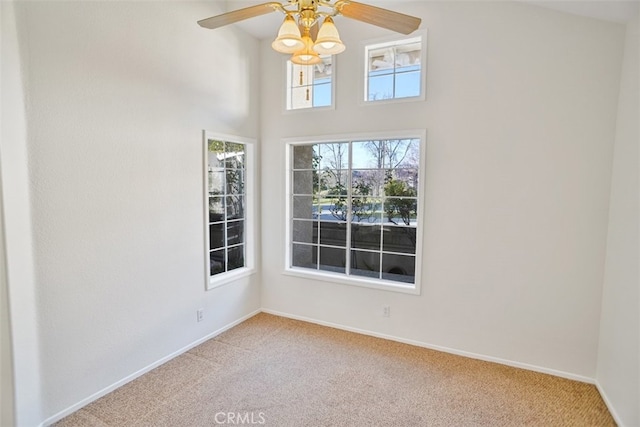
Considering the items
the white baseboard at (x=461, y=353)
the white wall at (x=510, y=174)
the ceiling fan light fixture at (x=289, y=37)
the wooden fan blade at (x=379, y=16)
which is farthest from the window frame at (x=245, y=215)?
the wooden fan blade at (x=379, y=16)

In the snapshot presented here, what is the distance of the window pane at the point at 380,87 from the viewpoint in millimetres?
3531

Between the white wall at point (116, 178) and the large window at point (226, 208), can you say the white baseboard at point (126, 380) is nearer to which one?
the white wall at point (116, 178)

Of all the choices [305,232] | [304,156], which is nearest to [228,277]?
[305,232]

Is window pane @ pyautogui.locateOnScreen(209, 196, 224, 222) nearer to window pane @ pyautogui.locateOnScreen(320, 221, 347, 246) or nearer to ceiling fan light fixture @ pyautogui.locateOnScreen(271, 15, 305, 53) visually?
window pane @ pyautogui.locateOnScreen(320, 221, 347, 246)

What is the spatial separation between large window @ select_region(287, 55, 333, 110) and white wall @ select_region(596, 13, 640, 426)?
99.8 inches

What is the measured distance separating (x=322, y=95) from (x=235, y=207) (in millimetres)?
1659

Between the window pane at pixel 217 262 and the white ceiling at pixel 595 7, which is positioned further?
the window pane at pixel 217 262

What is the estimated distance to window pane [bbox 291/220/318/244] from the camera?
4.14 metres

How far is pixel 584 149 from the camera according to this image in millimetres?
2750

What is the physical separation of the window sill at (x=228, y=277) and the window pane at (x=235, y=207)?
2.12 ft

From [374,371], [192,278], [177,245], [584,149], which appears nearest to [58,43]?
[177,245]

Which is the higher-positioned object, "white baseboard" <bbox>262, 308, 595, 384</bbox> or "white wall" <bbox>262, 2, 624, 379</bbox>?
"white wall" <bbox>262, 2, 624, 379</bbox>

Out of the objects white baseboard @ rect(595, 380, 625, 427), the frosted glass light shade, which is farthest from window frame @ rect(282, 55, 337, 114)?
white baseboard @ rect(595, 380, 625, 427)

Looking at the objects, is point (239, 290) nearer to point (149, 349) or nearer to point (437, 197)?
point (149, 349)
